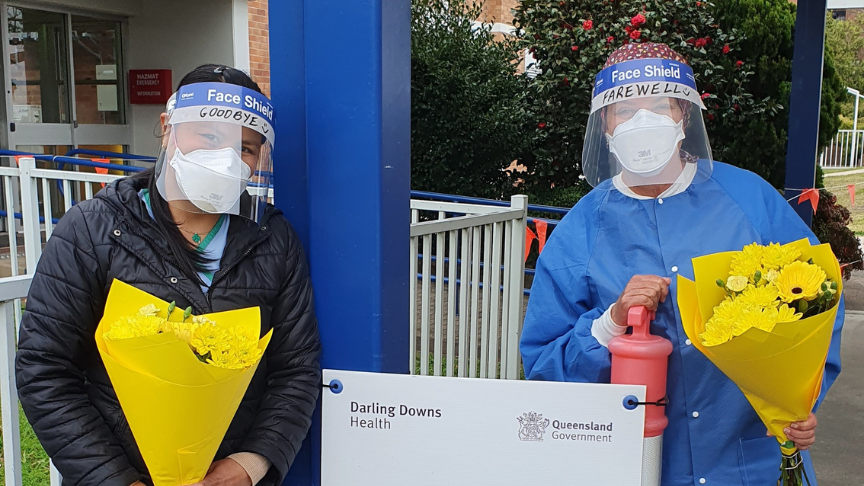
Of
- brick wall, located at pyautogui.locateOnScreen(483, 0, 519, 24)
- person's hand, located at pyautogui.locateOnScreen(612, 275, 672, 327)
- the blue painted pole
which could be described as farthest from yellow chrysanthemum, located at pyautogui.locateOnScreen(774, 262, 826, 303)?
brick wall, located at pyautogui.locateOnScreen(483, 0, 519, 24)

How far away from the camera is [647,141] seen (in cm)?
185

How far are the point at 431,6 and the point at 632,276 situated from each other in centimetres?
879

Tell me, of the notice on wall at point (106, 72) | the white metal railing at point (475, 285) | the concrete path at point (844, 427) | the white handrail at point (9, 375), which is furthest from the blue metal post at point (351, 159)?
the notice on wall at point (106, 72)

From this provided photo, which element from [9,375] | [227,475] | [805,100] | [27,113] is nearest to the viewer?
[227,475]

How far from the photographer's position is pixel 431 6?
398 inches

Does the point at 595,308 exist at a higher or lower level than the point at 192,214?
lower

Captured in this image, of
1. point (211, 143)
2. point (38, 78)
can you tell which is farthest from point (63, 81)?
point (211, 143)

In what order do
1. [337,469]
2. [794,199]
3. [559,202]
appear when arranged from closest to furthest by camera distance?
[337,469] < [794,199] < [559,202]

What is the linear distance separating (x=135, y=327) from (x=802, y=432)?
4.21 feet

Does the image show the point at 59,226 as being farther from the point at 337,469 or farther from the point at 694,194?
the point at 694,194

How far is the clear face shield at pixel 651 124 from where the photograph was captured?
6.01 ft

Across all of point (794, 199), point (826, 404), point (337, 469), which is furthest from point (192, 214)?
point (794, 199)

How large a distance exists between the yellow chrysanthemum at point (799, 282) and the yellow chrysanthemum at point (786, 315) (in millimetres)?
44

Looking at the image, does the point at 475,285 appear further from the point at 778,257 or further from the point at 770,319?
the point at 770,319
